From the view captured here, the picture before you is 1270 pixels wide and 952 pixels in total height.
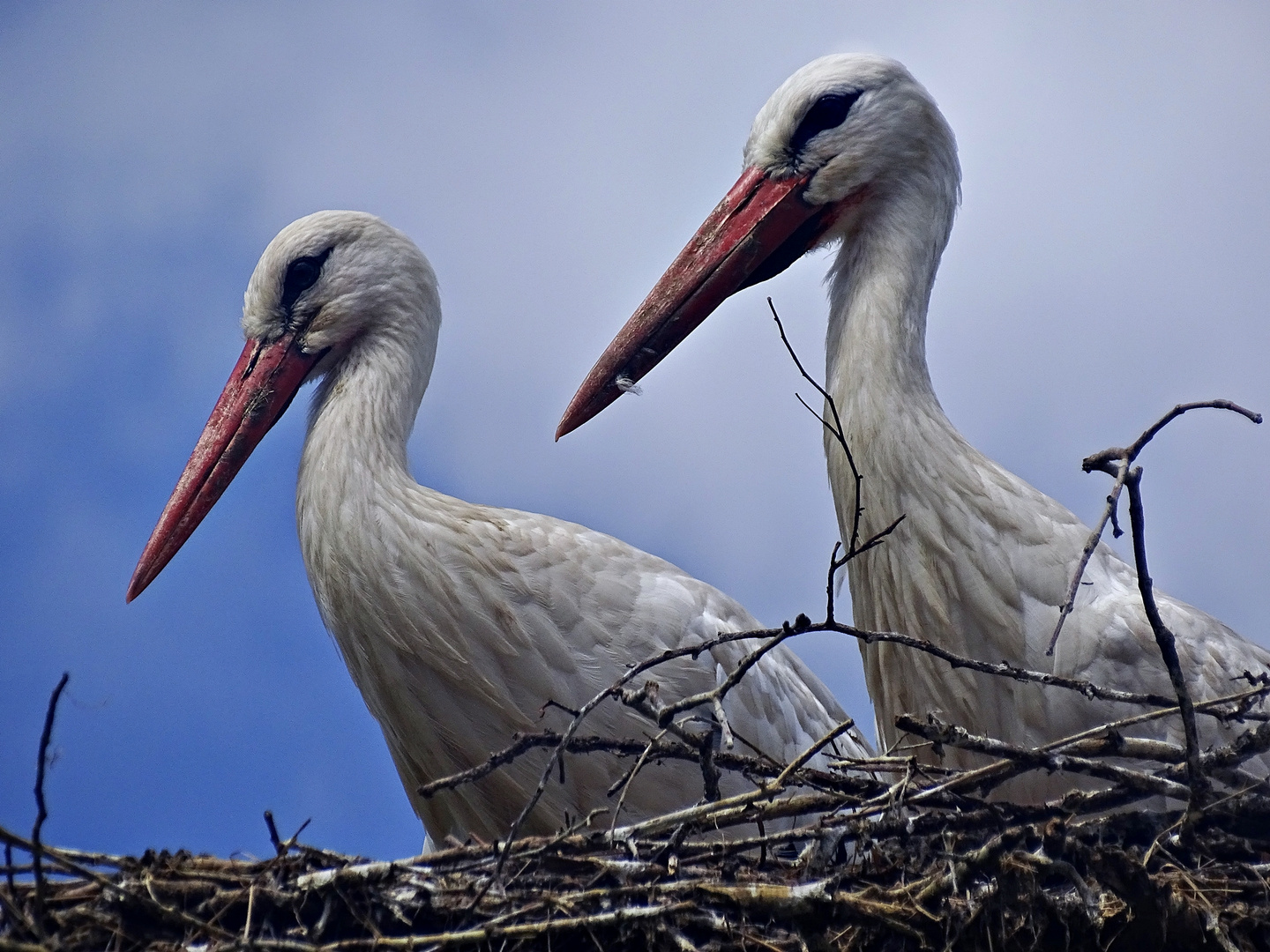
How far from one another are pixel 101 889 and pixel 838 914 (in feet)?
2.81

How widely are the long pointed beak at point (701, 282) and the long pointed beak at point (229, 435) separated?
0.64 meters

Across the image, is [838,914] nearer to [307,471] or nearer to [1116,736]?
[1116,736]

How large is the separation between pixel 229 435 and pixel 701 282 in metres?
1.00

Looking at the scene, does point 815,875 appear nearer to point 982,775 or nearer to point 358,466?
point 982,775

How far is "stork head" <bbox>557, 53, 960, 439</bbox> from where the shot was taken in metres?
2.76

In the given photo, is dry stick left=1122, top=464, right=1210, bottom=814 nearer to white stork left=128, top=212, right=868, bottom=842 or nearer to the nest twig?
the nest twig

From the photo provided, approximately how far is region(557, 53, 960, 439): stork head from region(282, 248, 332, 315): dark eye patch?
2.20ft

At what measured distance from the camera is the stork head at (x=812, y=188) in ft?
9.05

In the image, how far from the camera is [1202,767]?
1678mm

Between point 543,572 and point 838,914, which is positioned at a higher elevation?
point 543,572

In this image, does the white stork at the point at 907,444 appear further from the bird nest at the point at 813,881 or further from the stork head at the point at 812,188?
the bird nest at the point at 813,881

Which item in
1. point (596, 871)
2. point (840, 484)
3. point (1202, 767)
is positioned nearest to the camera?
point (1202, 767)

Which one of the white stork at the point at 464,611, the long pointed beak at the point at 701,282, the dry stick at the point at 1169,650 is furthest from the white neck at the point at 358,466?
Answer: the dry stick at the point at 1169,650

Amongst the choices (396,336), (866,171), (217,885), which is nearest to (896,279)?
(866,171)
